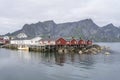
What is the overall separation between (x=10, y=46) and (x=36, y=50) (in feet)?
120

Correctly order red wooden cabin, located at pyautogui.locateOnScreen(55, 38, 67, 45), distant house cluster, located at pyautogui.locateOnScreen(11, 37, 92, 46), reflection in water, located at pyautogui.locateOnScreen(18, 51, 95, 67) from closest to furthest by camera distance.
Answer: reflection in water, located at pyautogui.locateOnScreen(18, 51, 95, 67) < red wooden cabin, located at pyautogui.locateOnScreen(55, 38, 67, 45) < distant house cluster, located at pyautogui.locateOnScreen(11, 37, 92, 46)

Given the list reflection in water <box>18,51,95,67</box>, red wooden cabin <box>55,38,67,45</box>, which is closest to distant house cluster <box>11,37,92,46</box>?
red wooden cabin <box>55,38,67,45</box>

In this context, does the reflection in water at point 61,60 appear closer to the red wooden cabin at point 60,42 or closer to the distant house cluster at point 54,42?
the red wooden cabin at point 60,42

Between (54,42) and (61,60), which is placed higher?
(54,42)

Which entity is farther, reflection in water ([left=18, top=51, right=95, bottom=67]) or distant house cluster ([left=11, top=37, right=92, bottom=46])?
distant house cluster ([left=11, top=37, right=92, bottom=46])

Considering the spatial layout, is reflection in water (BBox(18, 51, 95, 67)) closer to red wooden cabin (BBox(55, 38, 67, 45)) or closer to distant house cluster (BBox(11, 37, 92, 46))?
red wooden cabin (BBox(55, 38, 67, 45))

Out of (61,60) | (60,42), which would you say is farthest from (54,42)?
(61,60)

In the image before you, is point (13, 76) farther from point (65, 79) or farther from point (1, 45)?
point (1, 45)

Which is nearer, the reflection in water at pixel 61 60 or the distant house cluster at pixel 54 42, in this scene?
the reflection in water at pixel 61 60

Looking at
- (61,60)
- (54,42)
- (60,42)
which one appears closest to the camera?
(61,60)

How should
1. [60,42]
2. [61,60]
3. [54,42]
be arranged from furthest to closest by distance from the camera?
[60,42], [54,42], [61,60]

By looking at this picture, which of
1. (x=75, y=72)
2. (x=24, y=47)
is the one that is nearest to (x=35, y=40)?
(x=24, y=47)

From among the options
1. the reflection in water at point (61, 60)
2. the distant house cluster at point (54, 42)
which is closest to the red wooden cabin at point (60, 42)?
the distant house cluster at point (54, 42)

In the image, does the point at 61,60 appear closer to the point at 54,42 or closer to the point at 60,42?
the point at 54,42
